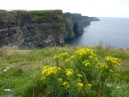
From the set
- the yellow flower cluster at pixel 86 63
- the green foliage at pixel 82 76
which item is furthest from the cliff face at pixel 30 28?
the yellow flower cluster at pixel 86 63

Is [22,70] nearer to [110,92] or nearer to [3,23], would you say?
[110,92]

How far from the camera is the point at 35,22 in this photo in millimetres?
108062

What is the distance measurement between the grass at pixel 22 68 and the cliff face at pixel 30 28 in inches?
2599

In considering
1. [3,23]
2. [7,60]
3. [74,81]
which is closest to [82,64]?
[74,81]

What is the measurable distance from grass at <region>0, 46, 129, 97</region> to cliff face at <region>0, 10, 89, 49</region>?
217 feet

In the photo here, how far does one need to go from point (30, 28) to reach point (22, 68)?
310ft

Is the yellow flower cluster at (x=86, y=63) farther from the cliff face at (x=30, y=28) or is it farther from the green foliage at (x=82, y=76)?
the cliff face at (x=30, y=28)

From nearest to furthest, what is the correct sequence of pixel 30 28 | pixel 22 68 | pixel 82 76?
pixel 82 76
pixel 22 68
pixel 30 28

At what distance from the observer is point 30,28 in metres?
107

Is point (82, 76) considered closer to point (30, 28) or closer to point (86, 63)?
point (86, 63)

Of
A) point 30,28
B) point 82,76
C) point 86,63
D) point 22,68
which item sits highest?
point 86,63

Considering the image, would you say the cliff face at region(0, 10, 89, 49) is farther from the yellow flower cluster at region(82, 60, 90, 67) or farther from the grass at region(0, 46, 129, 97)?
the yellow flower cluster at region(82, 60, 90, 67)

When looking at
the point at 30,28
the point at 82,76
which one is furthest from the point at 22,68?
the point at 30,28

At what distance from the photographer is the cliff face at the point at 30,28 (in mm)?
89500
